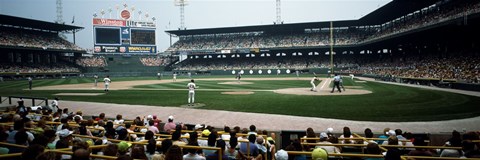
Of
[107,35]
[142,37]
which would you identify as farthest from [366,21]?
[107,35]

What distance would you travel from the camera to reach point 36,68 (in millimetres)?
63812

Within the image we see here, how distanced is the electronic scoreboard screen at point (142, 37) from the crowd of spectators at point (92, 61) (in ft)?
42.1

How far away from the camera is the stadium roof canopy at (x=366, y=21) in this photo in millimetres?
43303

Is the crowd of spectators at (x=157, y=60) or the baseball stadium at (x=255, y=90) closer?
the baseball stadium at (x=255, y=90)

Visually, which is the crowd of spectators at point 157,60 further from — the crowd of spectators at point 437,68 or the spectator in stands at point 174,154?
the spectator in stands at point 174,154

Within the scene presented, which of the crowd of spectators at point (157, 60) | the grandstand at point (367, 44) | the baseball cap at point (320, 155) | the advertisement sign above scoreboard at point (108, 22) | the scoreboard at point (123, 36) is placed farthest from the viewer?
the crowd of spectators at point (157, 60)

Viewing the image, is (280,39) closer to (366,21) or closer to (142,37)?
(366,21)

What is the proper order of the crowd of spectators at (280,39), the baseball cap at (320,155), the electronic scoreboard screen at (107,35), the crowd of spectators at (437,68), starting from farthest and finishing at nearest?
1. the electronic scoreboard screen at (107,35)
2. the crowd of spectators at (280,39)
3. the crowd of spectators at (437,68)
4. the baseball cap at (320,155)

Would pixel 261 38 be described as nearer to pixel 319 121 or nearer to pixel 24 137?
pixel 319 121

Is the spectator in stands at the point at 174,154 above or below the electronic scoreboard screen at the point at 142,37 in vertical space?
below

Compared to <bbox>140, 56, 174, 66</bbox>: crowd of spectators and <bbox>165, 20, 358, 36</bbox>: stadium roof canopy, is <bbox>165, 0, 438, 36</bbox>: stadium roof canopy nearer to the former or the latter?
<bbox>165, 20, 358, 36</bbox>: stadium roof canopy

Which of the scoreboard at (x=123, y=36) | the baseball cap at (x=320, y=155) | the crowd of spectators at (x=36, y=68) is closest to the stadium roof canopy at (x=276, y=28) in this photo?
the scoreboard at (x=123, y=36)

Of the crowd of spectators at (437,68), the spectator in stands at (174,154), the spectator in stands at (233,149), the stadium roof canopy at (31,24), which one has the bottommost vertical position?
the spectator in stands at (233,149)

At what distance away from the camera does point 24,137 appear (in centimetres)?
630
